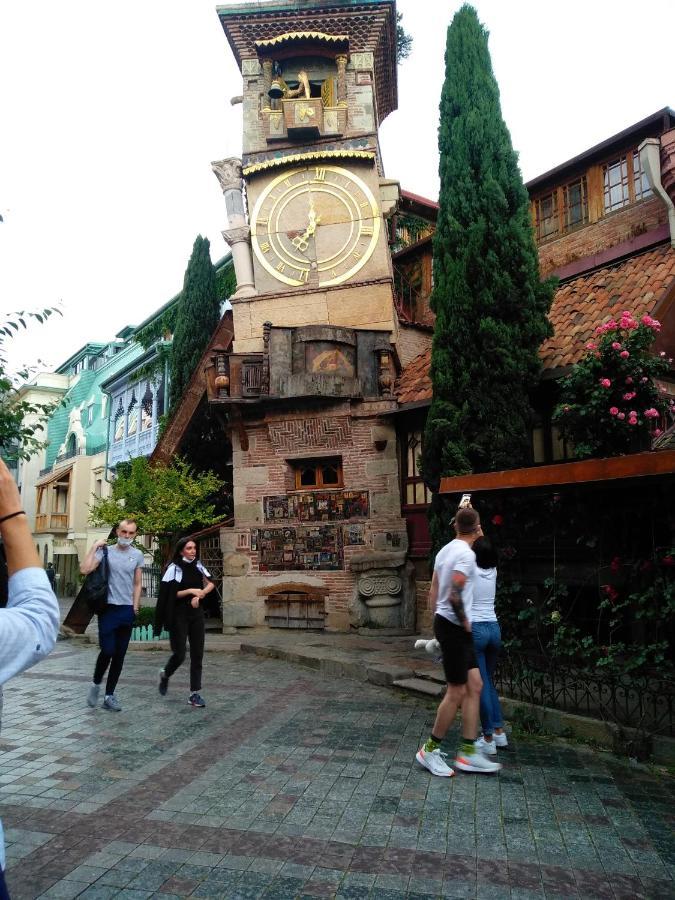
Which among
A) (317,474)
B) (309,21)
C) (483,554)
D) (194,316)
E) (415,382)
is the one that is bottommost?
(483,554)

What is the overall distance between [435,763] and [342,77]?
15919 millimetres

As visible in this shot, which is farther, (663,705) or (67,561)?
(67,561)

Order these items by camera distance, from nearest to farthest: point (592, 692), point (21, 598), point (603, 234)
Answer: point (21, 598), point (592, 692), point (603, 234)

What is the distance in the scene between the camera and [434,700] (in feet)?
25.7

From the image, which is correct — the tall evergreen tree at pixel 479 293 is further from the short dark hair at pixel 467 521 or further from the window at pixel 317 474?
the short dark hair at pixel 467 521

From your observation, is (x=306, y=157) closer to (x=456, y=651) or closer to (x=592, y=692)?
(x=592, y=692)

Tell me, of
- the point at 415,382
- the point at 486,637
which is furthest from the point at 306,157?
the point at 486,637

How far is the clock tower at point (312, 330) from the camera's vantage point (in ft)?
44.8

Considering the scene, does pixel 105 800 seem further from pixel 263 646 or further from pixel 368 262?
pixel 368 262

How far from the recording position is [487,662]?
5762mm

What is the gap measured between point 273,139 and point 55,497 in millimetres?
29332

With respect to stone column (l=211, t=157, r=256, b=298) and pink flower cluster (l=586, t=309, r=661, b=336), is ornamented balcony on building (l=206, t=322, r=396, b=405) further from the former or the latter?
pink flower cluster (l=586, t=309, r=661, b=336)

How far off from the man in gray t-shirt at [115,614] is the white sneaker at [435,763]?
363 centimetres

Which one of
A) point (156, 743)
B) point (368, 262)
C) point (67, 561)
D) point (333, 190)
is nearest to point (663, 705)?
point (156, 743)
